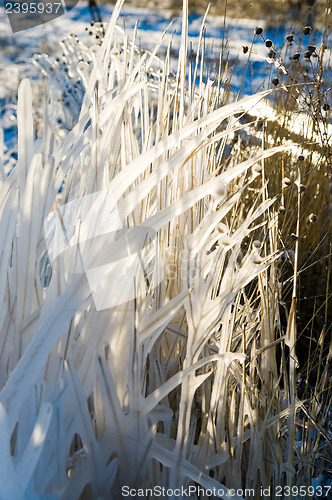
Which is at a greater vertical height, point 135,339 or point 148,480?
point 135,339

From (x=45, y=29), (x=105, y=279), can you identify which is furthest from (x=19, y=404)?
(x=45, y=29)

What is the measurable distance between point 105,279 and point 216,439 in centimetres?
24

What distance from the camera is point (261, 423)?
741 millimetres

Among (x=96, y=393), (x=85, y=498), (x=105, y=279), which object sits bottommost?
(x=85, y=498)

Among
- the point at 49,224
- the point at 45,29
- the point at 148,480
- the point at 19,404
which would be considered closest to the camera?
the point at 19,404

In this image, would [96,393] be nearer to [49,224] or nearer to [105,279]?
[105,279]

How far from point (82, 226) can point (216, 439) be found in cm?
30

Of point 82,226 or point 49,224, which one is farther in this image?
point 49,224

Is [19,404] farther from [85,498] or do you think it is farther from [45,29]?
[45,29]

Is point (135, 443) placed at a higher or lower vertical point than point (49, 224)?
lower

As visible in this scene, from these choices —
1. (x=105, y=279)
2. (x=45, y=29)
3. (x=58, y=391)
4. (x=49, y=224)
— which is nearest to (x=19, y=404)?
(x=58, y=391)

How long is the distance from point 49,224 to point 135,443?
1.05 feet

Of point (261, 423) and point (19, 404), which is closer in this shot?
point (19, 404)

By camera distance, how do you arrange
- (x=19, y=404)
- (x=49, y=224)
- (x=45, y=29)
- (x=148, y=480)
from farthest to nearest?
(x=45, y=29)
(x=49, y=224)
(x=148, y=480)
(x=19, y=404)
